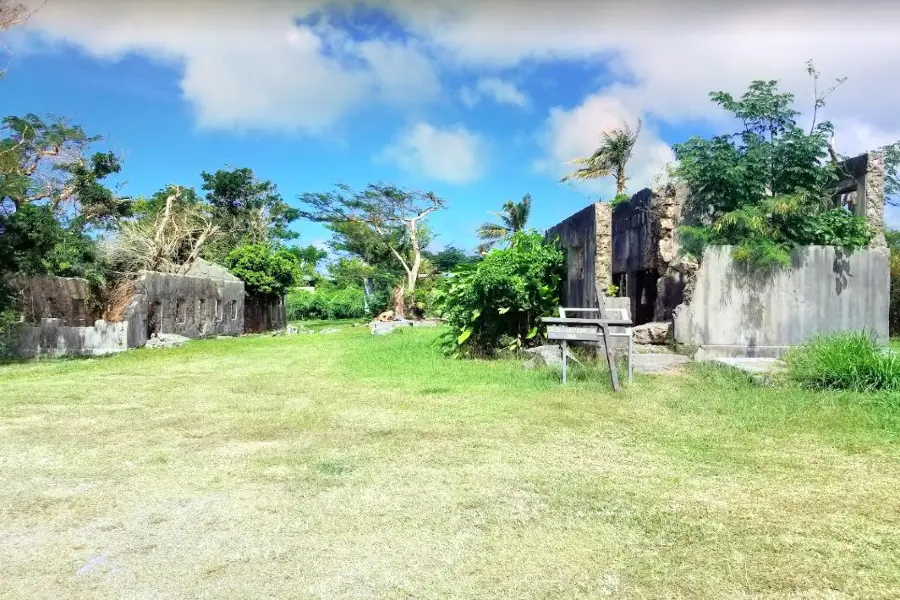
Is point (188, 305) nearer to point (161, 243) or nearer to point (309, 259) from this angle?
point (161, 243)

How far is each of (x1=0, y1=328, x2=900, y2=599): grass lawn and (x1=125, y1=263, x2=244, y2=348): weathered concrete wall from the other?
1020 cm

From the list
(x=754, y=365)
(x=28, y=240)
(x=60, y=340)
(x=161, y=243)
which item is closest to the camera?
(x=754, y=365)

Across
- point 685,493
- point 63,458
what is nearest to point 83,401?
point 63,458

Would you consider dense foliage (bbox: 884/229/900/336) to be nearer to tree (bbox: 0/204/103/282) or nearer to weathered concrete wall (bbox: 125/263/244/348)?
tree (bbox: 0/204/103/282)

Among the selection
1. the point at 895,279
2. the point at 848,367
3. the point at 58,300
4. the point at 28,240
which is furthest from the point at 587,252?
the point at 58,300

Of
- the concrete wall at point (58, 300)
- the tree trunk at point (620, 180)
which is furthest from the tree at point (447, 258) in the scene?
the concrete wall at point (58, 300)

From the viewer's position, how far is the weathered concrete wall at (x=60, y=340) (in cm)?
1265

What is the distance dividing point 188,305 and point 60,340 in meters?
6.57

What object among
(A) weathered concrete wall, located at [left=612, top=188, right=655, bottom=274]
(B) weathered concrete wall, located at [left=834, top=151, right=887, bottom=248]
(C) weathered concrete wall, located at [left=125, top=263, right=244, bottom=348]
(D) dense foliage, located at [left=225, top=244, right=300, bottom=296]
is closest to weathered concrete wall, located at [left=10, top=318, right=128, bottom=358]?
(C) weathered concrete wall, located at [left=125, top=263, right=244, bottom=348]

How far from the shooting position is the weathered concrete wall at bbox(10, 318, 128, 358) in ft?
41.5

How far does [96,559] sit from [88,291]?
15436 millimetres

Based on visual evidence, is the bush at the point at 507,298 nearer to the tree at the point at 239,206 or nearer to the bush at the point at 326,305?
the tree at the point at 239,206

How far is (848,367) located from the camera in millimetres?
6863

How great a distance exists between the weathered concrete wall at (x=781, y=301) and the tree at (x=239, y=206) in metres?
25.3
